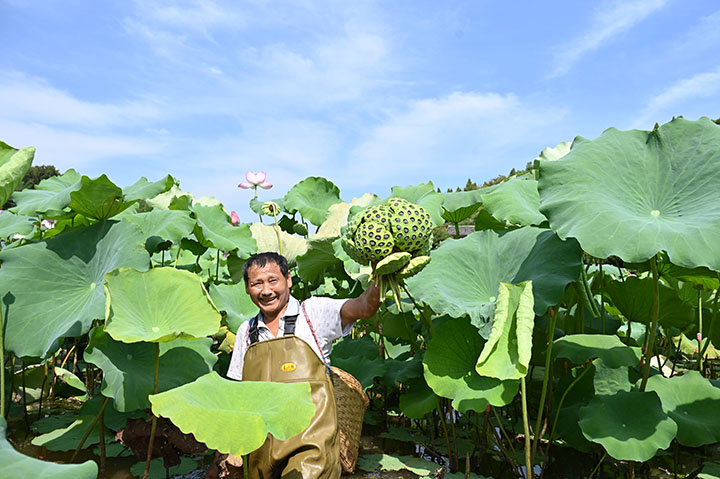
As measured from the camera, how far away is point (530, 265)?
1885 millimetres

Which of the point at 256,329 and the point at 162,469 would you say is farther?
the point at 162,469

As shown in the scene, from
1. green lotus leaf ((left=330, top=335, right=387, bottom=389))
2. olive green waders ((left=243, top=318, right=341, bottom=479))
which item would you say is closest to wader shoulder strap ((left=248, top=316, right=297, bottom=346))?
olive green waders ((left=243, top=318, right=341, bottom=479))

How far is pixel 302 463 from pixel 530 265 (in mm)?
1039

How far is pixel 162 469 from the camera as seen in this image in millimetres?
2262

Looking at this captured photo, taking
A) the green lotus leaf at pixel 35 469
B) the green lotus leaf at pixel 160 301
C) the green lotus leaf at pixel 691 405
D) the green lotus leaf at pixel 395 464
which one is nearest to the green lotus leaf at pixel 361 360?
the green lotus leaf at pixel 395 464

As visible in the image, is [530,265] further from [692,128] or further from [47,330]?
[47,330]

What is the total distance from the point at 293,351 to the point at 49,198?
1471mm

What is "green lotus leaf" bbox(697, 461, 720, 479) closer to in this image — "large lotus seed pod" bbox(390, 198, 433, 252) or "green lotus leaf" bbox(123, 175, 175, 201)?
"large lotus seed pod" bbox(390, 198, 433, 252)

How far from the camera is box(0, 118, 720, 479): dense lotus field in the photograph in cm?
154

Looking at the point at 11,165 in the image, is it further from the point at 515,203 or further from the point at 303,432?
the point at 515,203

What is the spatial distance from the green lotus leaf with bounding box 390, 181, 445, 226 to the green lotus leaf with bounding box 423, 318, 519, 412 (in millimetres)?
626

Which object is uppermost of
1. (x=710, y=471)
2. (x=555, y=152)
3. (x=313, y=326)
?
(x=555, y=152)

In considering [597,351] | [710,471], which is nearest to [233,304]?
[597,351]

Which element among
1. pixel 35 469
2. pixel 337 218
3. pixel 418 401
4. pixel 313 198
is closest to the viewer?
pixel 35 469
